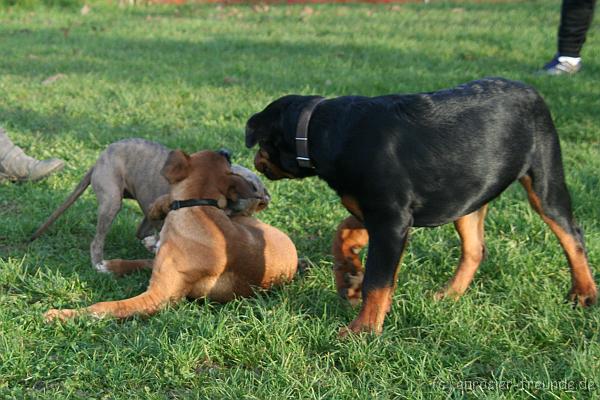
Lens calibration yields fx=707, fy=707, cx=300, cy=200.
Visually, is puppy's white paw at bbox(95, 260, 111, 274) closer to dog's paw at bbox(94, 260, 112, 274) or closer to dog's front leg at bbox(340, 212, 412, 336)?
dog's paw at bbox(94, 260, 112, 274)

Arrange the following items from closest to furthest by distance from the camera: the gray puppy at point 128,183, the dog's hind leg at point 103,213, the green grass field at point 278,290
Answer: the green grass field at point 278,290 → the dog's hind leg at point 103,213 → the gray puppy at point 128,183

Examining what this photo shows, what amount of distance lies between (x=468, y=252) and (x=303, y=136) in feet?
4.24

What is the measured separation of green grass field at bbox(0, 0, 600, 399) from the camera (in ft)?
10.6

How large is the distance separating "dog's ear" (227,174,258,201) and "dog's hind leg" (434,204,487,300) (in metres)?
1.29

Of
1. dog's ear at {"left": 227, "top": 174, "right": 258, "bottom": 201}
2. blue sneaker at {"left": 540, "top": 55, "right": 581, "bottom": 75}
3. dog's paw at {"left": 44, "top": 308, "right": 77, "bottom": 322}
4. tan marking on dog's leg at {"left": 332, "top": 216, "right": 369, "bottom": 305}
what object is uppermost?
dog's ear at {"left": 227, "top": 174, "right": 258, "bottom": 201}

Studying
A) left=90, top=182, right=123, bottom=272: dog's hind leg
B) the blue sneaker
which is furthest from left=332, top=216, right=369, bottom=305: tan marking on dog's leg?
the blue sneaker

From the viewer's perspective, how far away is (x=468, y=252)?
431 centimetres

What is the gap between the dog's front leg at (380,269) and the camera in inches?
141

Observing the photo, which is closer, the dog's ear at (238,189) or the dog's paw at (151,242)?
the dog's ear at (238,189)

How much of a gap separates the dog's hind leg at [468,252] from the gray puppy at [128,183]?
1313 mm

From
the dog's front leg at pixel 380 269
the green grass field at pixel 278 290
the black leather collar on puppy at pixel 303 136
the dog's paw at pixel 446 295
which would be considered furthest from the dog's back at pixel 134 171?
the dog's paw at pixel 446 295

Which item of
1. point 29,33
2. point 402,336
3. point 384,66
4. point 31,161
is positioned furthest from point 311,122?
point 29,33

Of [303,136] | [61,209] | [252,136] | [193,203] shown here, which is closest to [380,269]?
[303,136]

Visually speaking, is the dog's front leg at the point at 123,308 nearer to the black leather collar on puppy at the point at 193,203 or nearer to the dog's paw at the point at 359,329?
the black leather collar on puppy at the point at 193,203
